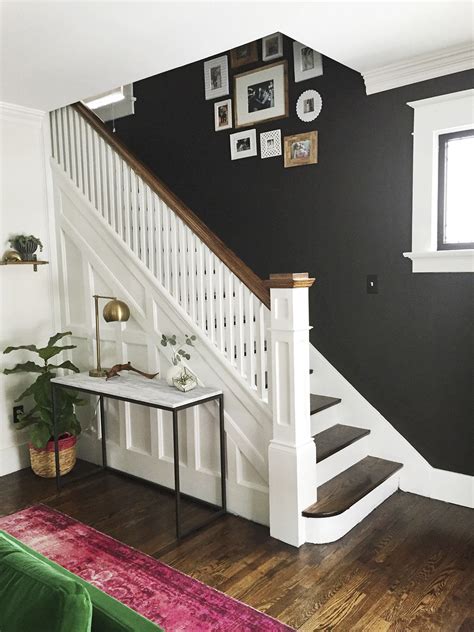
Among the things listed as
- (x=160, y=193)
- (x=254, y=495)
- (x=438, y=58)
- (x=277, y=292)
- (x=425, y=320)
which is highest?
(x=438, y=58)

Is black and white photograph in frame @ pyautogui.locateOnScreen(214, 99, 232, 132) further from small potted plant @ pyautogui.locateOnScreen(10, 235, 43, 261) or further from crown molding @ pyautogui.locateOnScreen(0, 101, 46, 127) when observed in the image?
small potted plant @ pyautogui.locateOnScreen(10, 235, 43, 261)

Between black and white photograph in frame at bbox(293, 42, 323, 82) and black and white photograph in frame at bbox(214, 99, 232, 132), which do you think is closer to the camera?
black and white photograph in frame at bbox(293, 42, 323, 82)

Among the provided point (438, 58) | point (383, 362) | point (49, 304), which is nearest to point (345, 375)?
point (383, 362)

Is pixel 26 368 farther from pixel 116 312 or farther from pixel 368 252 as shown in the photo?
pixel 368 252

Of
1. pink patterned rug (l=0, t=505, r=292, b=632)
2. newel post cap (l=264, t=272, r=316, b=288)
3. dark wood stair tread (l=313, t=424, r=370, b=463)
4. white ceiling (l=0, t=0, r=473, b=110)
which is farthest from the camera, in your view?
dark wood stair tread (l=313, t=424, r=370, b=463)

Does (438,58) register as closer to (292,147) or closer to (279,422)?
(292,147)

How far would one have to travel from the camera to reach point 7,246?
13.2ft

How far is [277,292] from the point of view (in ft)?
9.51

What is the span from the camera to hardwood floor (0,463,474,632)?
2357 mm

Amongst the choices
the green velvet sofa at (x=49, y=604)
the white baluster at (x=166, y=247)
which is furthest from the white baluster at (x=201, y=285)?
the green velvet sofa at (x=49, y=604)

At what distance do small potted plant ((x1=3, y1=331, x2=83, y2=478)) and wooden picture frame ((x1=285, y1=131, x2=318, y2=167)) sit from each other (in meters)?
1.98

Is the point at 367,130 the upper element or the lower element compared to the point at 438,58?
lower

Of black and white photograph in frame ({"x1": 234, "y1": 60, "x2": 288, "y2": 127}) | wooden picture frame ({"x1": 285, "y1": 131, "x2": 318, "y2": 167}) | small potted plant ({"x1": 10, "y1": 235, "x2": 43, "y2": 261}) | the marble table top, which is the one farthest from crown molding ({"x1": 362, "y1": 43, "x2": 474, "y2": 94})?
small potted plant ({"x1": 10, "y1": 235, "x2": 43, "y2": 261})

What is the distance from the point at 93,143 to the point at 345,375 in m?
2.36
